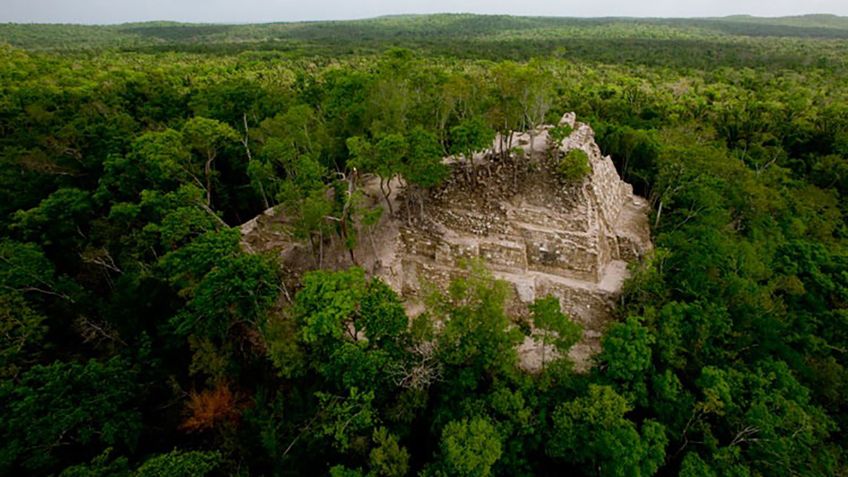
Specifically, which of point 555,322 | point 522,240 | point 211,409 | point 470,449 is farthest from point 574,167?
point 211,409

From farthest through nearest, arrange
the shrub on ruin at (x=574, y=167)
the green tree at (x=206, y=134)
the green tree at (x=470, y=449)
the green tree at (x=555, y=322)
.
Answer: the green tree at (x=206, y=134)
the shrub on ruin at (x=574, y=167)
the green tree at (x=555, y=322)
the green tree at (x=470, y=449)

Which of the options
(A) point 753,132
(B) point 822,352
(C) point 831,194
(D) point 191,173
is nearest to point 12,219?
(D) point 191,173

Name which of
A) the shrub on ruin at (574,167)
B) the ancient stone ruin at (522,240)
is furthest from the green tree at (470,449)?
the shrub on ruin at (574,167)

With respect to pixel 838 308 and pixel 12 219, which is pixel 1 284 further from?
pixel 838 308

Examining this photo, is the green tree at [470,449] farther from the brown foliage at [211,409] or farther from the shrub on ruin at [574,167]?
the shrub on ruin at [574,167]

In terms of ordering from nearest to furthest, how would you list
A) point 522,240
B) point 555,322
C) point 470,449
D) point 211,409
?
point 470,449, point 555,322, point 211,409, point 522,240

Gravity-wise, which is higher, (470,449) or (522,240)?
(522,240)

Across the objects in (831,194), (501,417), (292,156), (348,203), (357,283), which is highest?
(292,156)

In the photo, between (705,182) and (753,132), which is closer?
(705,182)

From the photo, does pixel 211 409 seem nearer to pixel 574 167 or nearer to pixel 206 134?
pixel 206 134
